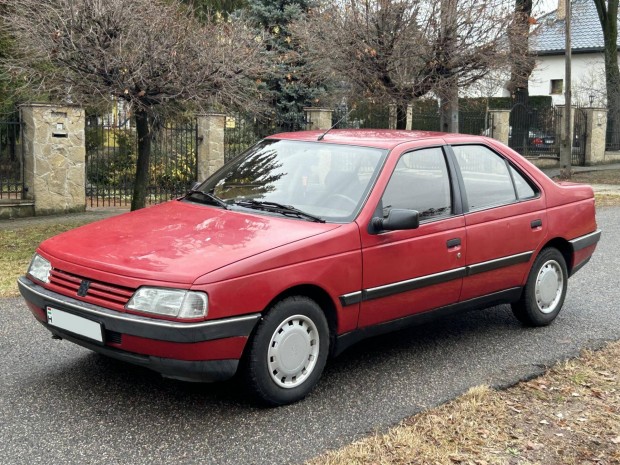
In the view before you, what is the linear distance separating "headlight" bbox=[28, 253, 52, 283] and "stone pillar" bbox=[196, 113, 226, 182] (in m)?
11.1

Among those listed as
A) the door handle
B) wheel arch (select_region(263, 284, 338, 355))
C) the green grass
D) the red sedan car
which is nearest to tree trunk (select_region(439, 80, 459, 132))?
the green grass

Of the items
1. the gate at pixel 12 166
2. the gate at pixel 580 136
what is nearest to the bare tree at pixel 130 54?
the gate at pixel 12 166

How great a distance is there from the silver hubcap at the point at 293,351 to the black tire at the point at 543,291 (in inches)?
93.0

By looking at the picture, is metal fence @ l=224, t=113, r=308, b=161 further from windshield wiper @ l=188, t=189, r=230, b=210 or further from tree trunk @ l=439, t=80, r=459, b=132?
windshield wiper @ l=188, t=189, r=230, b=210

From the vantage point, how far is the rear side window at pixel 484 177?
216 inches

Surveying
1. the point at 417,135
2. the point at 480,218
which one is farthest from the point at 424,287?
the point at 417,135

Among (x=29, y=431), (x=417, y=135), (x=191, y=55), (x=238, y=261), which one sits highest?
(x=191, y=55)

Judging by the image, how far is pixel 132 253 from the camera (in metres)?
4.11

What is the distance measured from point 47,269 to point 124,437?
3.94ft

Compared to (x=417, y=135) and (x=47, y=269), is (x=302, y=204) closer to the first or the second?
(x=417, y=135)

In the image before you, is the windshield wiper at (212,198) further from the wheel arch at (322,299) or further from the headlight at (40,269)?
the headlight at (40,269)

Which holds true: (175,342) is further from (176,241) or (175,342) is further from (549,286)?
(549,286)

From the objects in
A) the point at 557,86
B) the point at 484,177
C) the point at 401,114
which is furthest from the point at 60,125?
the point at 557,86

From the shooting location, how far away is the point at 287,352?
4.20 metres
